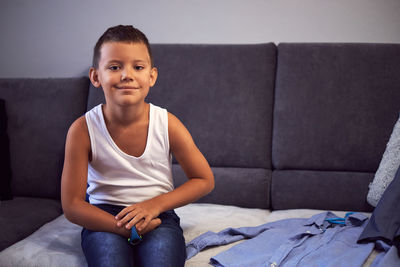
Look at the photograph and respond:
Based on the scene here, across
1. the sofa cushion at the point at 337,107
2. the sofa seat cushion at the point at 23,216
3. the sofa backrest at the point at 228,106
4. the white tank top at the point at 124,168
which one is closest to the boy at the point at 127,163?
the white tank top at the point at 124,168

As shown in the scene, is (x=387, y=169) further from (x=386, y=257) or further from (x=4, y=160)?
(x=4, y=160)

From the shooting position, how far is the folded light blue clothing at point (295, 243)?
112 cm

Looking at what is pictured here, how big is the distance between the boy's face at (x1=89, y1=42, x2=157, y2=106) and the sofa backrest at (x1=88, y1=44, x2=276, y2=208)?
1.99 feet

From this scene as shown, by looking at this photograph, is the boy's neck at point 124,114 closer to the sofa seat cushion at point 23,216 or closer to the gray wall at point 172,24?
the sofa seat cushion at point 23,216

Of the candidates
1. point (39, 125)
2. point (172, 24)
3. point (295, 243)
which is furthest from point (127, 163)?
point (172, 24)

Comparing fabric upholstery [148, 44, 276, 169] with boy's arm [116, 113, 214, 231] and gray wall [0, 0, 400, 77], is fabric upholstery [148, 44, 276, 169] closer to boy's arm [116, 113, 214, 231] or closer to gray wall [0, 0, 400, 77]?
gray wall [0, 0, 400, 77]

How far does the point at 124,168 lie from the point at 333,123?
916 mm

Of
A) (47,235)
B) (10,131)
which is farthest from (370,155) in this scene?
(10,131)

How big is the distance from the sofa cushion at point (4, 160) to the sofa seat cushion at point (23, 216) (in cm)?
5

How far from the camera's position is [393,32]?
1.98 meters

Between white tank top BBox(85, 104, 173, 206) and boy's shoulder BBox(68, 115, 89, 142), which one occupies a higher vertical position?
boy's shoulder BBox(68, 115, 89, 142)

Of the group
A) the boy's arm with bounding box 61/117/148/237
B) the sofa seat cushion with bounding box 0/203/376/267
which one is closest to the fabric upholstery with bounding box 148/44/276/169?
the sofa seat cushion with bounding box 0/203/376/267

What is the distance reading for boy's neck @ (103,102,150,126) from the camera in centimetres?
127

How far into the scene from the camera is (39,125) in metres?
1.89
